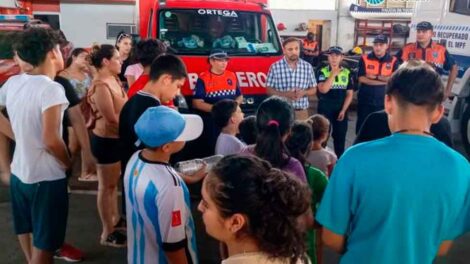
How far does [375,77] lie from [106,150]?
365 cm

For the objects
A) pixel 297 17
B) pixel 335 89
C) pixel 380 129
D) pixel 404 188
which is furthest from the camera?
pixel 297 17

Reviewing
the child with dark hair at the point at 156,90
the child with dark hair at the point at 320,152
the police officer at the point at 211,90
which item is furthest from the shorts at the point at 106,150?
the child with dark hair at the point at 320,152

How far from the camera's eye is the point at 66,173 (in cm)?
269

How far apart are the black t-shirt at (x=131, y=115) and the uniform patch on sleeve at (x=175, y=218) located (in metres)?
0.88

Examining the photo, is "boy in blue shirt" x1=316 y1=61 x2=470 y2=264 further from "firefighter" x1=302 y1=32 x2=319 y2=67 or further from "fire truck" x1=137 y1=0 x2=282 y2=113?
"firefighter" x1=302 y1=32 x2=319 y2=67

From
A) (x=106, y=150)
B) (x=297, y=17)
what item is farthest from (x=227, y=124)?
(x=297, y=17)

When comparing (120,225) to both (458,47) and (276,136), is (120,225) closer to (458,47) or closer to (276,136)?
(276,136)

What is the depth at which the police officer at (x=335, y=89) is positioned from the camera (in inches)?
211

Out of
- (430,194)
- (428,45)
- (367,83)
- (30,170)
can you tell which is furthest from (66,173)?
(428,45)

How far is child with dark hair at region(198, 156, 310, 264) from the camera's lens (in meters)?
1.27

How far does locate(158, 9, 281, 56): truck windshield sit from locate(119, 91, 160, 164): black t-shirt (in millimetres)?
3365

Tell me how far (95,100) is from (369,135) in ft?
6.77

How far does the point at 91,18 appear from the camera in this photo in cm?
1000

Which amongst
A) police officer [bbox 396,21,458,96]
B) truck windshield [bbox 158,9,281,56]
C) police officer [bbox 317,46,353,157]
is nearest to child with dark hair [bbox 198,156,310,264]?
police officer [bbox 317,46,353,157]
